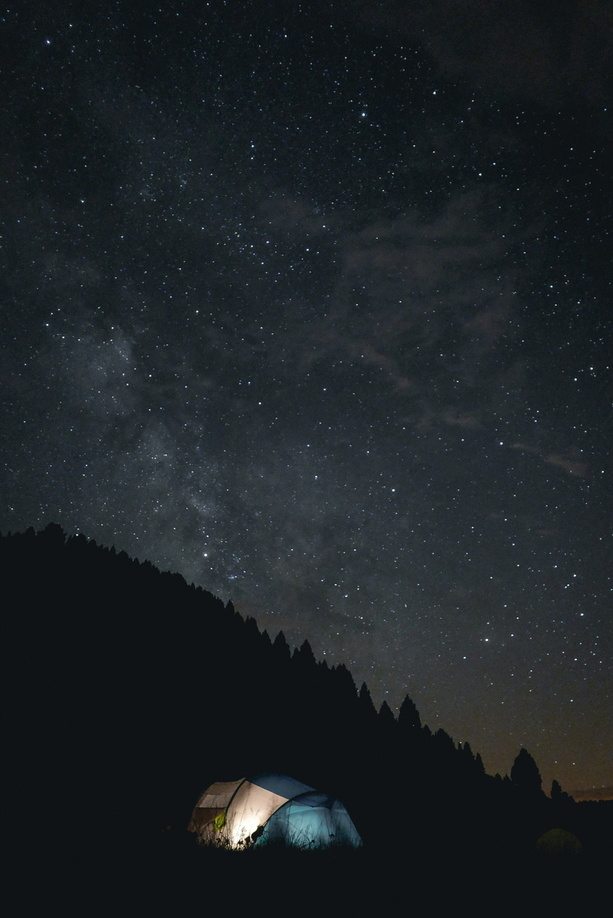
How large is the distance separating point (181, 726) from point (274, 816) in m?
28.8

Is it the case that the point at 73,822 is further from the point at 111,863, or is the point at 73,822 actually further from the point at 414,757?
the point at 414,757

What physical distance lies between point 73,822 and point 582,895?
35.1 feet

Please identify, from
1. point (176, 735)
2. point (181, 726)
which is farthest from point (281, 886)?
point (181, 726)

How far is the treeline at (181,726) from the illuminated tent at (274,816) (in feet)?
5.63

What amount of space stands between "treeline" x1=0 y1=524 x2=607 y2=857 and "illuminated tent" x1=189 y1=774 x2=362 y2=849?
1.72 m

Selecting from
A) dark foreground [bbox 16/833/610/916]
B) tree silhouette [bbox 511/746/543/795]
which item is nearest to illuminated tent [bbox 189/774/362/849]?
dark foreground [bbox 16/833/610/916]

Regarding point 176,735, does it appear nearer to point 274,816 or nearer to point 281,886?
point 274,816

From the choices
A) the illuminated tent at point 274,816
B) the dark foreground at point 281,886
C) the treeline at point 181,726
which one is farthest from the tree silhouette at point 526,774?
the dark foreground at point 281,886

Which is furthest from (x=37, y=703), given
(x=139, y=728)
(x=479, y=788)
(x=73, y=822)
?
(x=479, y=788)

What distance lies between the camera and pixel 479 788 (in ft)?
197

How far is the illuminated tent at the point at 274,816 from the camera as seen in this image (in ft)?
50.3

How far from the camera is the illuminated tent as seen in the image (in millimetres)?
15320

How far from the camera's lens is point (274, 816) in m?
15.6

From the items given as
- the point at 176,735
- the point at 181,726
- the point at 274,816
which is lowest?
the point at 274,816
